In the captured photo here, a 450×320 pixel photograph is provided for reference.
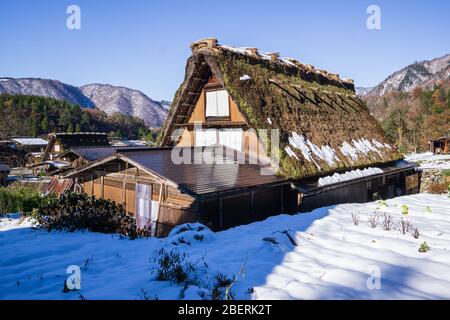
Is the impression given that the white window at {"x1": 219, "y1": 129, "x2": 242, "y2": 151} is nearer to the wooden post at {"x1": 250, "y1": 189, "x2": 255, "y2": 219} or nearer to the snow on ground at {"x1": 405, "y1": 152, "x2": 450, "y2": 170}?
the wooden post at {"x1": 250, "y1": 189, "x2": 255, "y2": 219}

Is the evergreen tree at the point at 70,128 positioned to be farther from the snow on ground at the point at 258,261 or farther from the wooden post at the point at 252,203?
the wooden post at the point at 252,203

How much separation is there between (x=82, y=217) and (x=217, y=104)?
8.39m

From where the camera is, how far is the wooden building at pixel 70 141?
47.0m

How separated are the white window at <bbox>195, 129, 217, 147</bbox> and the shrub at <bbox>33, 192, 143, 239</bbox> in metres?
7.09

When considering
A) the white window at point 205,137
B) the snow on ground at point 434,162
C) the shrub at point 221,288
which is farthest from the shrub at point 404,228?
the snow on ground at point 434,162

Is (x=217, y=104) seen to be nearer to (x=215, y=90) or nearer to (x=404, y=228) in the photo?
(x=215, y=90)

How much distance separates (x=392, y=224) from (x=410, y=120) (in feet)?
229

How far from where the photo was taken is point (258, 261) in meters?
5.17

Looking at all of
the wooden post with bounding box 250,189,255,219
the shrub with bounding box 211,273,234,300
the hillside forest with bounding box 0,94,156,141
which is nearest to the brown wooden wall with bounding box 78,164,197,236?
the wooden post with bounding box 250,189,255,219

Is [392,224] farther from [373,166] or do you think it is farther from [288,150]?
[373,166]

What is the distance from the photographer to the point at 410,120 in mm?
66312

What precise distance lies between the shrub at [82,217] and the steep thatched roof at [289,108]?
6.22 meters

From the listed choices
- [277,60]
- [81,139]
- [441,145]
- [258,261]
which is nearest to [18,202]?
[258,261]
